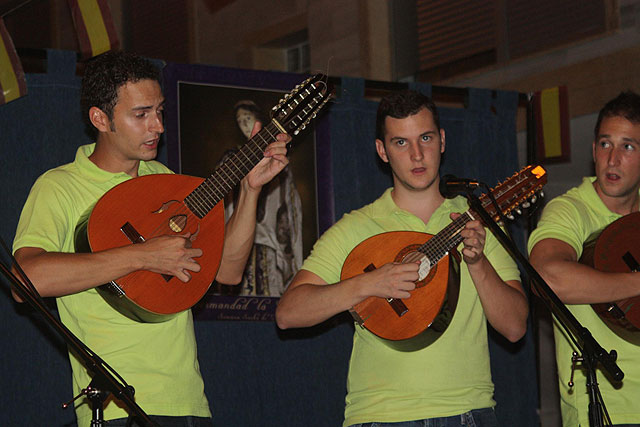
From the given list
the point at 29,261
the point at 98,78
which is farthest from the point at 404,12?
the point at 29,261

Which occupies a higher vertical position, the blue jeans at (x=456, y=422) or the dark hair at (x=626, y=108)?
the dark hair at (x=626, y=108)

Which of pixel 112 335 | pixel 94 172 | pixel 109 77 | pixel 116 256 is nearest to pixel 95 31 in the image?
pixel 109 77

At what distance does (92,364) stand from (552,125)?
11.5 feet

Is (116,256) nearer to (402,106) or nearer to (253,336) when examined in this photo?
(402,106)

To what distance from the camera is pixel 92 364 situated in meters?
1.88

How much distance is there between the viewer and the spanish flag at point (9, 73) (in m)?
3.46

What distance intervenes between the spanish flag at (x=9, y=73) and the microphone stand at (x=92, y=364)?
5.92 ft

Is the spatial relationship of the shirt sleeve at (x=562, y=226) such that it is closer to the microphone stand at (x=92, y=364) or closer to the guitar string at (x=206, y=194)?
the guitar string at (x=206, y=194)

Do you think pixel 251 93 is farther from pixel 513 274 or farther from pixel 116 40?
pixel 513 274

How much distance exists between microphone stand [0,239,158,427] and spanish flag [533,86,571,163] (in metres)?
3.39

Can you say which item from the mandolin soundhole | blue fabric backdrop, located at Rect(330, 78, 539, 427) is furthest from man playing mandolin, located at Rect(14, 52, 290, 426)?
blue fabric backdrop, located at Rect(330, 78, 539, 427)

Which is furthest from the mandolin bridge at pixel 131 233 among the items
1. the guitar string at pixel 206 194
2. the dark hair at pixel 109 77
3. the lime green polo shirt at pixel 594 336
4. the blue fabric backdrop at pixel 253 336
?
the lime green polo shirt at pixel 594 336

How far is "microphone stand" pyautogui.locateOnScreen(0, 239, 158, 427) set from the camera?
1.84 m

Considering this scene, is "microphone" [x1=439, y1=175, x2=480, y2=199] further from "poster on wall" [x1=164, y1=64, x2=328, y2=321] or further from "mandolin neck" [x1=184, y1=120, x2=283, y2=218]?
"poster on wall" [x1=164, y1=64, x2=328, y2=321]
